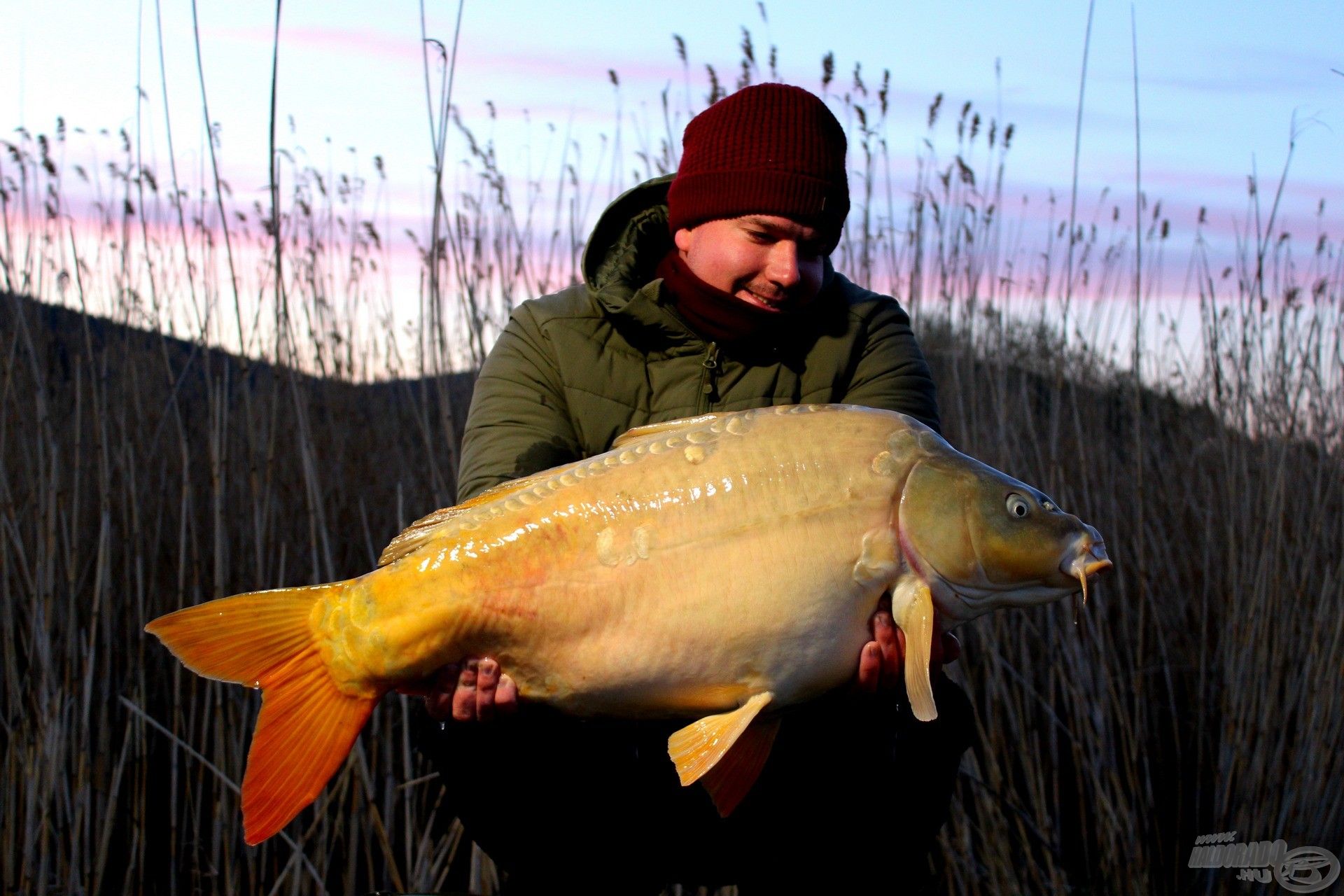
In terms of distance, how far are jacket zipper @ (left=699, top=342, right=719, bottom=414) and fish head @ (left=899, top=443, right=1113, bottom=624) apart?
0.44 meters

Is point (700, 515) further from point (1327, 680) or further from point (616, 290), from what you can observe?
point (1327, 680)

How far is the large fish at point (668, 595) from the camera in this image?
4.01 feet

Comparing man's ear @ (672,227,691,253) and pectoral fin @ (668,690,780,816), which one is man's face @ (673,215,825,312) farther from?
pectoral fin @ (668,690,780,816)

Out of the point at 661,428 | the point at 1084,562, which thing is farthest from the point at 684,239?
the point at 1084,562

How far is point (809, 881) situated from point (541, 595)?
637mm

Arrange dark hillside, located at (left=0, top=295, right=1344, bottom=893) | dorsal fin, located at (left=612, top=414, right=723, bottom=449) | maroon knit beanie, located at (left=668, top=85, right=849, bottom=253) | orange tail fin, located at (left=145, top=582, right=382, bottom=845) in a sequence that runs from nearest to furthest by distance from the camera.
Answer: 1. orange tail fin, located at (left=145, top=582, right=382, bottom=845)
2. dorsal fin, located at (left=612, top=414, right=723, bottom=449)
3. maroon knit beanie, located at (left=668, top=85, right=849, bottom=253)
4. dark hillside, located at (left=0, top=295, right=1344, bottom=893)

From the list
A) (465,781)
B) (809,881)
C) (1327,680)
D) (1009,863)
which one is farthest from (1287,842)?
(465,781)

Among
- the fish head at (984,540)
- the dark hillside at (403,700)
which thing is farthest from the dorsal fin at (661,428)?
the dark hillside at (403,700)

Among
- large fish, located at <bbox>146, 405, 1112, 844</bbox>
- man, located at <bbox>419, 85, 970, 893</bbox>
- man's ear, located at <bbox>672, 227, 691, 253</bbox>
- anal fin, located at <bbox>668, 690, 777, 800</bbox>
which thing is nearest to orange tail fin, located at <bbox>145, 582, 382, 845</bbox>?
large fish, located at <bbox>146, 405, 1112, 844</bbox>

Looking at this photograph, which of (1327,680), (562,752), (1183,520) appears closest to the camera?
(562,752)

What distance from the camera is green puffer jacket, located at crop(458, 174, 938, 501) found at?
167cm

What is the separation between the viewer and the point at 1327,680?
83.9 inches

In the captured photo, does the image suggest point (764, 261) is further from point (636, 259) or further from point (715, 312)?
point (636, 259)

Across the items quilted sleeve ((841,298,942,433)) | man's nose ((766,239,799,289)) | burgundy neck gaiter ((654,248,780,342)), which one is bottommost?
quilted sleeve ((841,298,942,433))
